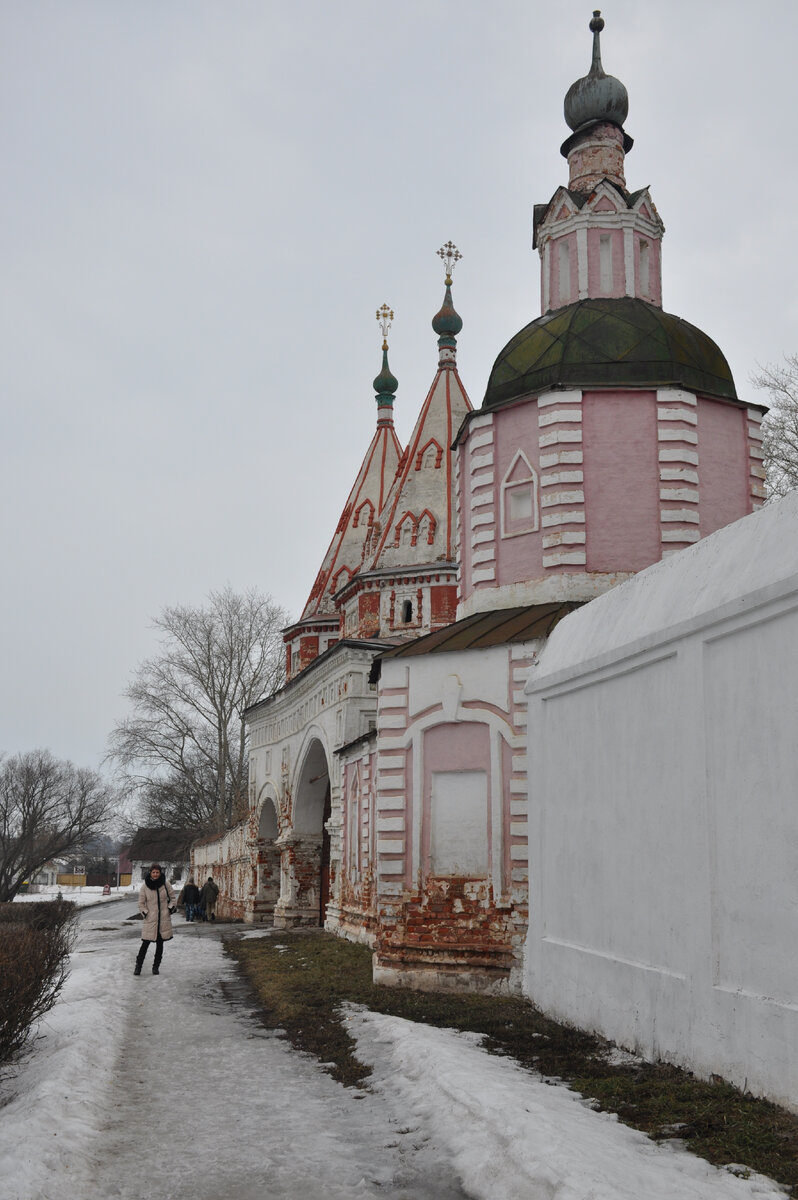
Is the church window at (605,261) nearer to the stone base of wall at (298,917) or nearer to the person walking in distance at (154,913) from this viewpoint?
the person walking in distance at (154,913)

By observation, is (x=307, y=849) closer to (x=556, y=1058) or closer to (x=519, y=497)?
(x=519, y=497)

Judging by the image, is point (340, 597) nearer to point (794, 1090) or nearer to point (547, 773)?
point (547, 773)

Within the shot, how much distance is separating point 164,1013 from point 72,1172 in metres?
5.24

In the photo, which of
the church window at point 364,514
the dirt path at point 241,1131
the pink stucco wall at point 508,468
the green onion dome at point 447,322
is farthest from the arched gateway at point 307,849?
the dirt path at point 241,1131

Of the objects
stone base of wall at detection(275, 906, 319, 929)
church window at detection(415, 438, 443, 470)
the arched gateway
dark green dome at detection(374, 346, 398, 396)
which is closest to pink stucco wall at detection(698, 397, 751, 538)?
church window at detection(415, 438, 443, 470)

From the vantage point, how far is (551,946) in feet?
30.8

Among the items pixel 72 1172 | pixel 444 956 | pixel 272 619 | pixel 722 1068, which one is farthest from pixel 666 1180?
pixel 272 619

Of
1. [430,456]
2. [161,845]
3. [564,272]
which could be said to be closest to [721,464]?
[564,272]

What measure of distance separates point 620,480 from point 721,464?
4.42 feet

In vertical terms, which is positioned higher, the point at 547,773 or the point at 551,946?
the point at 547,773

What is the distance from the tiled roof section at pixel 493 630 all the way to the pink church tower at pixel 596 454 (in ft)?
1.61

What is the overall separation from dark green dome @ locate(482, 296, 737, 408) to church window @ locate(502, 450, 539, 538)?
892mm

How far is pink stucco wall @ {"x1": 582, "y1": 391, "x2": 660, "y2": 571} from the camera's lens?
1300cm

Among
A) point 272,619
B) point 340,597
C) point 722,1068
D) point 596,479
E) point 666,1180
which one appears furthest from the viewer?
point 272,619
